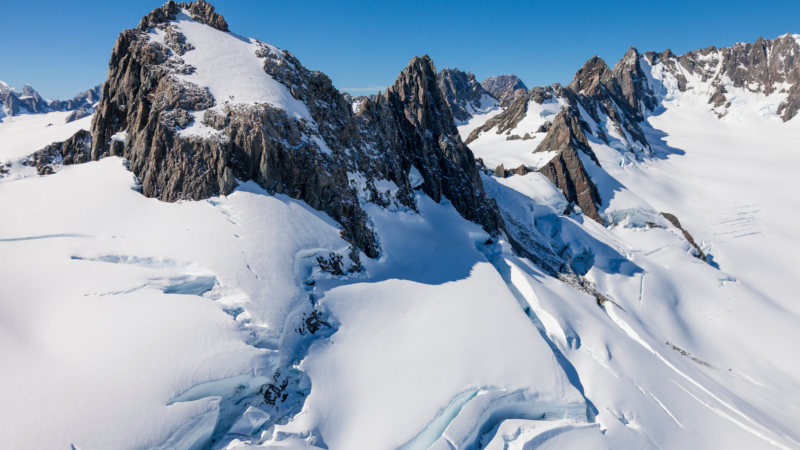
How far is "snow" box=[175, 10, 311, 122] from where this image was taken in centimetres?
2080

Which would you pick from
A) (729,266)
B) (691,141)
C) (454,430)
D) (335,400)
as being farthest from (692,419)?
(691,141)

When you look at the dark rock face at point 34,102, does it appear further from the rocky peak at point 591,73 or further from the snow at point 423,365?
the rocky peak at point 591,73

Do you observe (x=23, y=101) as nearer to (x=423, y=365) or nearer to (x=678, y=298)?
(x=423, y=365)

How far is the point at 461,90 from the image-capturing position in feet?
443

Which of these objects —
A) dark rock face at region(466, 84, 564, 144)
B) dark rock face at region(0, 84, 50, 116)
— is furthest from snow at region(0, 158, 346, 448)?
dark rock face at region(0, 84, 50, 116)

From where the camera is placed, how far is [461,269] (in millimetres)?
22406

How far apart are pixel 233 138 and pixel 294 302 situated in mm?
9743

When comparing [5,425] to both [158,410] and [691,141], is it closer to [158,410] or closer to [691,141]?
[158,410]

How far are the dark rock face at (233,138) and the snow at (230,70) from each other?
0.50 m

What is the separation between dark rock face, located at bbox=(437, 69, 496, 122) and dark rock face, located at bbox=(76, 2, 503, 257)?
348 ft

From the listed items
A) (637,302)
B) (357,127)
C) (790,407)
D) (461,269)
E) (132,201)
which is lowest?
(790,407)

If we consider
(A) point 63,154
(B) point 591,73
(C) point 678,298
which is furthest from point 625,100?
(A) point 63,154

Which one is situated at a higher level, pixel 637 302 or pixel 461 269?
pixel 461 269

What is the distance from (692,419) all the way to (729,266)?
3996cm
